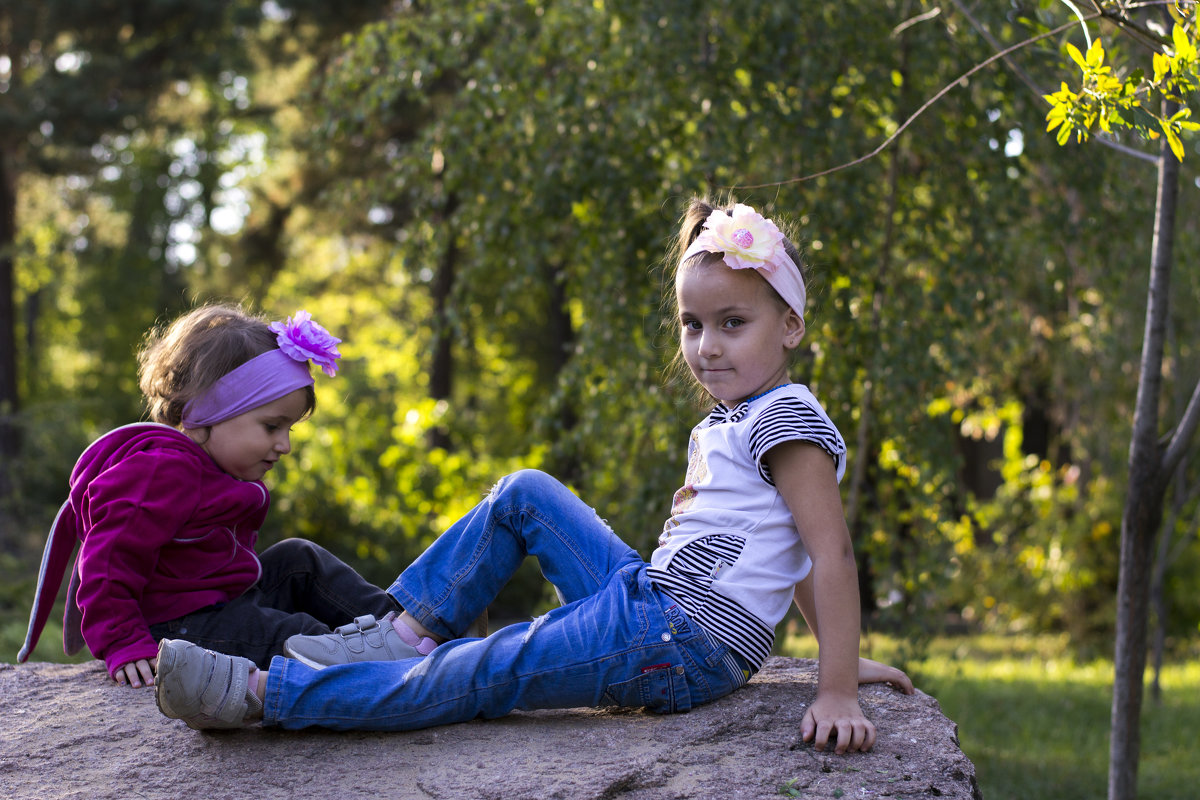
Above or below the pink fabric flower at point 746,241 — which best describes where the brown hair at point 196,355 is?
below

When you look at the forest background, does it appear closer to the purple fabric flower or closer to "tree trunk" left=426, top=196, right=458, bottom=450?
the purple fabric flower

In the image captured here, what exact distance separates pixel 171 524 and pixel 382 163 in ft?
27.5

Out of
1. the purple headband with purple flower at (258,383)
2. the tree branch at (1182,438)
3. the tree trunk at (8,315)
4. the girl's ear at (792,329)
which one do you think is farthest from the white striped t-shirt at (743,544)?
the tree trunk at (8,315)

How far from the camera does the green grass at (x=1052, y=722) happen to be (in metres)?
4.64

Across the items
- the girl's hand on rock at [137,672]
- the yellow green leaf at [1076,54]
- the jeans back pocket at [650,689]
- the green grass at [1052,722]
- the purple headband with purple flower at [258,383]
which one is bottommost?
the green grass at [1052,722]

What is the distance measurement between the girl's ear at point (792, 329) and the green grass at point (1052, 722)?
2.49 m

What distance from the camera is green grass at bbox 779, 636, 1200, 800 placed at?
464 centimetres

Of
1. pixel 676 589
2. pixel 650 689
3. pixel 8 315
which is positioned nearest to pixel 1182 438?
pixel 676 589

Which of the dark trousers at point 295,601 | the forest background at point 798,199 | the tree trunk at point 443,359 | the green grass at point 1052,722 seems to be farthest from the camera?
the tree trunk at point 443,359

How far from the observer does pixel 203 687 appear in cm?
205

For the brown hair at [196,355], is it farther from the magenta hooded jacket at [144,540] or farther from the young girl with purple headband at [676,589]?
the young girl with purple headband at [676,589]

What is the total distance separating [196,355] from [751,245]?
1413 millimetres

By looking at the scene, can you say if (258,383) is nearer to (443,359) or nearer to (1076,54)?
(1076,54)

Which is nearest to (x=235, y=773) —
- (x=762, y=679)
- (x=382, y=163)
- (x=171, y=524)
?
(x=171, y=524)
